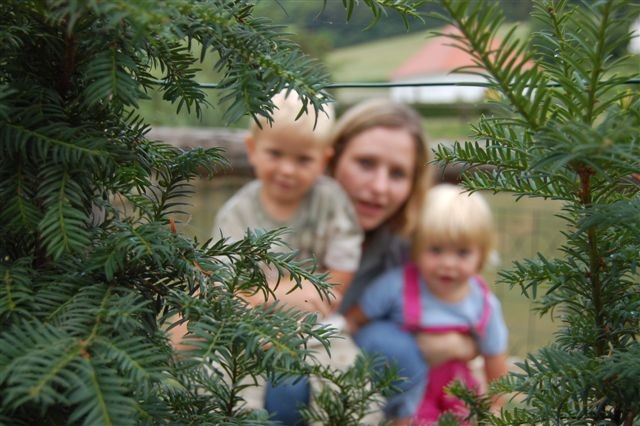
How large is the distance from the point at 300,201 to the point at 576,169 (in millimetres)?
1228

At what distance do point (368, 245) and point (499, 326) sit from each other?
38cm

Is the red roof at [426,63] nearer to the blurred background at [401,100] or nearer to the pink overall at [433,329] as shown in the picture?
the blurred background at [401,100]

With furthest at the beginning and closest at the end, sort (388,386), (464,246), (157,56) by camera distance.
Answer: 1. (464,246)
2. (388,386)
3. (157,56)

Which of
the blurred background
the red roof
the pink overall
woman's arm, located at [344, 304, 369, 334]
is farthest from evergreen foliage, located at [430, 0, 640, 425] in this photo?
the red roof

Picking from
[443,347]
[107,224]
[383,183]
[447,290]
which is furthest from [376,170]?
[107,224]

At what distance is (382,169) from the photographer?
1.68 metres

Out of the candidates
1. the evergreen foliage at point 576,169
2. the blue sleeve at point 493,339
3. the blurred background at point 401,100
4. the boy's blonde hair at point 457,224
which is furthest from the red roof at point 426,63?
the evergreen foliage at point 576,169

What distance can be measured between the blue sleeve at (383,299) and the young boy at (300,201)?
0.11 metres

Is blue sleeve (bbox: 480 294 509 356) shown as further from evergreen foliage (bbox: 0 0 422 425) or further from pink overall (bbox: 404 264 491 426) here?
evergreen foliage (bbox: 0 0 422 425)

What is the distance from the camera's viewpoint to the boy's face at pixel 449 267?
164cm

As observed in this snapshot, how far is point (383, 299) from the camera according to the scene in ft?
5.42

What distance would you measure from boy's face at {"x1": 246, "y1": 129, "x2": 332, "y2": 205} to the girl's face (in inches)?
5.3

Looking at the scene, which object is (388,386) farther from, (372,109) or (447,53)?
(447,53)

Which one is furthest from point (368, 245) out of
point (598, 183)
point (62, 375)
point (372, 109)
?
point (62, 375)
